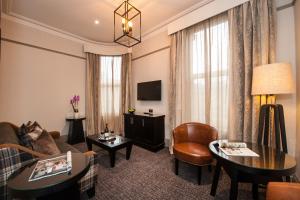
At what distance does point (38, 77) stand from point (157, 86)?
2908 mm

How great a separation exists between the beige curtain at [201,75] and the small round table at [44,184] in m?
2.25

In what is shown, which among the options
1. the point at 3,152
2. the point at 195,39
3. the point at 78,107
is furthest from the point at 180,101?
the point at 78,107

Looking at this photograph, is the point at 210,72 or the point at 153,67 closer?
the point at 210,72

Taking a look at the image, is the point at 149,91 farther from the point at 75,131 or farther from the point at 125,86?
the point at 75,131

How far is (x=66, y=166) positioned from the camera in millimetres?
1204

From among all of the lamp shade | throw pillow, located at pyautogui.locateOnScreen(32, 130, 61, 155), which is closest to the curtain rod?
the lamp shade

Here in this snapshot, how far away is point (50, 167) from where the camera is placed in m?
1.19

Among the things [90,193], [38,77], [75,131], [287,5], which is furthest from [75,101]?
[287,5]

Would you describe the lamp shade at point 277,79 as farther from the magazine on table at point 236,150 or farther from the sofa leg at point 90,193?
the sofa leg at point 90,193

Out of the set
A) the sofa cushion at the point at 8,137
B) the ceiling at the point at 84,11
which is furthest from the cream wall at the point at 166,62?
the sofa cushion at the point at 8,137

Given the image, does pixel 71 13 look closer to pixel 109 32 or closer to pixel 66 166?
pixel 109 32

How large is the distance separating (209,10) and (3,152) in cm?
338

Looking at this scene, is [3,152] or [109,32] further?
[109,32]

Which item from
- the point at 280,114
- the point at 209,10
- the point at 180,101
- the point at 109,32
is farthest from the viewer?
the point at 109,32
